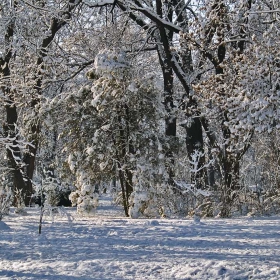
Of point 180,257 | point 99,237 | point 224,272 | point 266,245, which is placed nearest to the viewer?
point 224,272

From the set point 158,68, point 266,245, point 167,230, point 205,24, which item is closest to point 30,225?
point 167,230

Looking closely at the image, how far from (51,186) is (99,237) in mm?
3383

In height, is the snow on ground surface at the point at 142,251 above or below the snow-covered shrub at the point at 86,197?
below

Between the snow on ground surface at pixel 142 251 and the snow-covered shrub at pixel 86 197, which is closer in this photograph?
the snow on ground surface at pixel 142 251

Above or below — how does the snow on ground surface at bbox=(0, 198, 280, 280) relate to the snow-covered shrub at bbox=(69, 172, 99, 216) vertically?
below

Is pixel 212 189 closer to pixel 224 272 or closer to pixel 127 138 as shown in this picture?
pixel 127 138

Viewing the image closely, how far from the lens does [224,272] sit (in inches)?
189

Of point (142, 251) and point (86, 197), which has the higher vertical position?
point (86, 197)

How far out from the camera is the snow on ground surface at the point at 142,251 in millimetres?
4902

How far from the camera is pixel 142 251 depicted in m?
5.93

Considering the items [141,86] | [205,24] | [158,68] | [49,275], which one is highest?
[158,68]

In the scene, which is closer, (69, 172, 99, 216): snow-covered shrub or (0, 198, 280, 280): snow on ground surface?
(0, 198, 280, 280): snow on ground surface

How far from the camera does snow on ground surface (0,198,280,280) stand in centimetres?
490

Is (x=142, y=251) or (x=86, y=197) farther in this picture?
(x=86, y=197)
